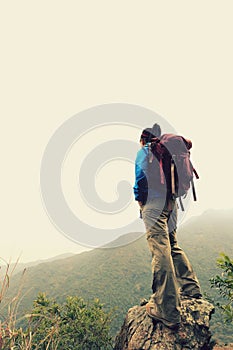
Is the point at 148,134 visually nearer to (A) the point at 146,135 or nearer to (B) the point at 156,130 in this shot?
(A) the point at 146,135

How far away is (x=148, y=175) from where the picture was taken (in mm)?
5570

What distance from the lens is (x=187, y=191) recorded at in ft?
19.9

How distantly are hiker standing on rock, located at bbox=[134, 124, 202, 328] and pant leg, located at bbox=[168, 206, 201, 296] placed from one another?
28.8 inches

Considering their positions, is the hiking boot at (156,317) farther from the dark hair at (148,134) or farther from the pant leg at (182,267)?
the dark hair at (148,134)

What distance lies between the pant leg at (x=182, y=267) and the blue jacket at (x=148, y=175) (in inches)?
44.9

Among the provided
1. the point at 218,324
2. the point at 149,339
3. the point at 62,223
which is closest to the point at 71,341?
the point at 62,223

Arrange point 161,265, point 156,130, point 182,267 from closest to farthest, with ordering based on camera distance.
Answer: point 161,265
point 156,130
point 182,267

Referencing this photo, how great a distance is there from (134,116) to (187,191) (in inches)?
233

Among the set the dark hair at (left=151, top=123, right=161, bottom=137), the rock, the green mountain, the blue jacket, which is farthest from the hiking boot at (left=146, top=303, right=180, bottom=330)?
the green mountain

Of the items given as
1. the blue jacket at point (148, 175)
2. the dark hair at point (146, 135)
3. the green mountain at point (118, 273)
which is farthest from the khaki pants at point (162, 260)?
the green mountain at point (118, 273)

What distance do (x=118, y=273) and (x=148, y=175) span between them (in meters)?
31.2

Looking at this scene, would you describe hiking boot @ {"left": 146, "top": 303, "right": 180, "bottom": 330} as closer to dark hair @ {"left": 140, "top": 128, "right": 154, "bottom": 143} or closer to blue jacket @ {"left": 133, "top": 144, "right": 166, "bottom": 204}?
blue jacket @ {"left": 133, "top": 144, "right": 166, "bottom": 204}

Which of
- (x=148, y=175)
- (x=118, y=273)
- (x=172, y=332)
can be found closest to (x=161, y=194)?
(x=148, y=175)

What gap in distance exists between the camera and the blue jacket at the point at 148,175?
219 inches
